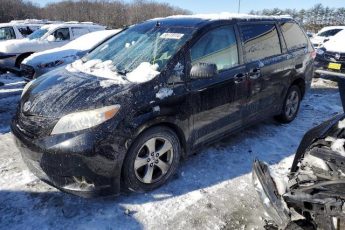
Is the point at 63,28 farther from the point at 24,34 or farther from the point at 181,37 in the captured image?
the point at 181,37

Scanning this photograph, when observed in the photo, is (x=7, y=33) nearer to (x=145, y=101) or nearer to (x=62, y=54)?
(x=62, y=54)

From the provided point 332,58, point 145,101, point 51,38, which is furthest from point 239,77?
point 51,38

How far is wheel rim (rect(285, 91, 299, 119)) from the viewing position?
569 centimetres

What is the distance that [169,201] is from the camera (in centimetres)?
354

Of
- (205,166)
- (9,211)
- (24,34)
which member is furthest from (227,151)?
(24,34)

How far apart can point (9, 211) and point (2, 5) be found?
2201 inches

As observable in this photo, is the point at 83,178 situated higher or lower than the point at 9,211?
higher

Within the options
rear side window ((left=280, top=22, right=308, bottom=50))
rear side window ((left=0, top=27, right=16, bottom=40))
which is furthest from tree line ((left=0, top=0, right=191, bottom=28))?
rear side window ((left=280, top=22, right=308, bottom=50))

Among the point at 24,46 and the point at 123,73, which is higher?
the point at 123,73

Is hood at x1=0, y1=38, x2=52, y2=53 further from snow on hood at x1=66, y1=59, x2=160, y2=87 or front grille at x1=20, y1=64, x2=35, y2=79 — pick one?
snow on hood at x1=66, y1=59, x2=160, y2=87

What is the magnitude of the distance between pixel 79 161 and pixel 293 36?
13.5 feet

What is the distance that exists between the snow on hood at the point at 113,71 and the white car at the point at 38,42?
25.4 ft

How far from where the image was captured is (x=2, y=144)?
15.6 ft

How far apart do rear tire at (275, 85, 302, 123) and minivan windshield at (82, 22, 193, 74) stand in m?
2.47
